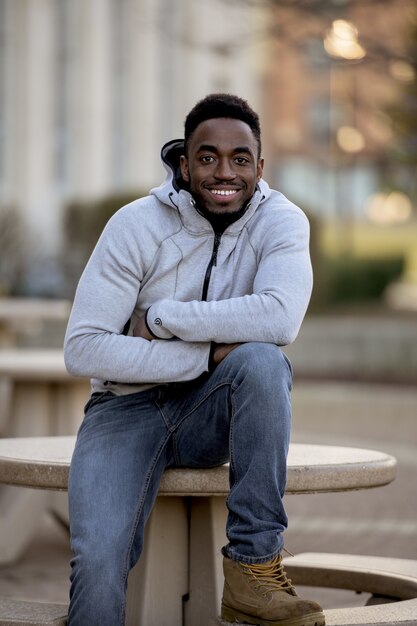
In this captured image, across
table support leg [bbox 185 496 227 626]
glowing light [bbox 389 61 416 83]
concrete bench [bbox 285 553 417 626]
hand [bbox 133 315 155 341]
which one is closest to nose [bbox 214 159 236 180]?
hand [bbox 133 315 155 341]

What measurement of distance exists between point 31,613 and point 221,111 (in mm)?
1466

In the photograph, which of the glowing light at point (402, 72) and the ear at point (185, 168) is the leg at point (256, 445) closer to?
the ear at point (185, 168)

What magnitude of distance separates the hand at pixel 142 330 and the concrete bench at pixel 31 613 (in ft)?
2.50

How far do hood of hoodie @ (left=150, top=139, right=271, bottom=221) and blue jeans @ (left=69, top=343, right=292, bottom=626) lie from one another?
505 millimetres

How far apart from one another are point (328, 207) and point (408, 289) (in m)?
23.0

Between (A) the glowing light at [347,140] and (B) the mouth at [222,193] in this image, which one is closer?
(B) the mouth at [222,193]

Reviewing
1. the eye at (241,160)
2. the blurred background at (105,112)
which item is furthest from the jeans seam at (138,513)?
the blurred background at (105,112)

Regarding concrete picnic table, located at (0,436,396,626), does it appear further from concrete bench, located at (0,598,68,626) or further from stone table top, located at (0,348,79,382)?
stone table top, located at (0,348,79,382)

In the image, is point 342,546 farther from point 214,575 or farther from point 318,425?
point 318,425

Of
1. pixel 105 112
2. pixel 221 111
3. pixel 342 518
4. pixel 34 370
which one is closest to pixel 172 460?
pixel 221 111

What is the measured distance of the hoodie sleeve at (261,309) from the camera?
372 cm

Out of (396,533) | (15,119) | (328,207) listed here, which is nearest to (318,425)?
(396,533)

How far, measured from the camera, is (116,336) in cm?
377

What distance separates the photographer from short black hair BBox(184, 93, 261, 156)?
12.9ft
